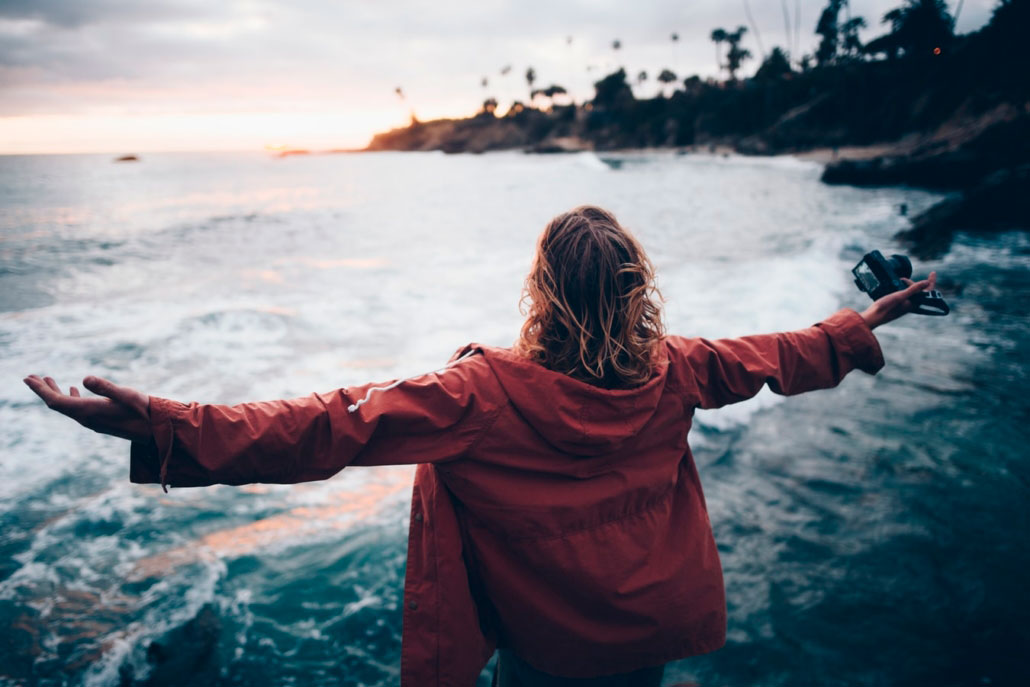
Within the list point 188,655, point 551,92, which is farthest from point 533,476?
point 551,92

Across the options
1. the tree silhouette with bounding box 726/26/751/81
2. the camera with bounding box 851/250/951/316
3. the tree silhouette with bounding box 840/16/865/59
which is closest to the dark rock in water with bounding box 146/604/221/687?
the camera with bounding box 851/250/951/316

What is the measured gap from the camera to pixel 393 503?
489cm

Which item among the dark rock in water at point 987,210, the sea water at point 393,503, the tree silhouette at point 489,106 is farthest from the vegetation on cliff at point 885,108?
the tree silhouette at point 489,106

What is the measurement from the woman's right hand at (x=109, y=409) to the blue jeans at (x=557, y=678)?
1384mm

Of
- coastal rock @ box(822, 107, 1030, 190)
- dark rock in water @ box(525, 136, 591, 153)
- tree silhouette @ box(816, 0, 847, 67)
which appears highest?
tree silhouette @ box(816, 0, 847, 67)

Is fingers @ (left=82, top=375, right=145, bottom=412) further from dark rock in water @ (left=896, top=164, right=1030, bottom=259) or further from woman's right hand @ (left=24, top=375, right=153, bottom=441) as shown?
dark rock in water @ (left=896, top=164, right=1030, bottom=259)

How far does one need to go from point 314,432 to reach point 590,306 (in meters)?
0.80

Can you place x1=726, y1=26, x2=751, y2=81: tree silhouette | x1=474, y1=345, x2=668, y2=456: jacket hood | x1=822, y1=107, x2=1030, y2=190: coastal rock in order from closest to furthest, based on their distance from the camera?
x1=474, y1=345, x2=668, y2=456: jacket hood < x1=822, y1=107, x2=1030, y2=190: coastal rock < x1=726, y1=26, x2=751, y2=81: tree silhouette

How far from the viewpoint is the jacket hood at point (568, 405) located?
143 cm

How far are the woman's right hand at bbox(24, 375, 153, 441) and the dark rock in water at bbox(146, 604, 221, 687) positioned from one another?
270 cm

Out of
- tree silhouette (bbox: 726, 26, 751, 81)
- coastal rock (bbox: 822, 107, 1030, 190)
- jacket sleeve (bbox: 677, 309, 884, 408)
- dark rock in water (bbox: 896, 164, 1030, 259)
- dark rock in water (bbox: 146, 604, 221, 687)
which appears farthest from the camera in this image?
tree silhouette (bbox: 726, 26, 751, 81)

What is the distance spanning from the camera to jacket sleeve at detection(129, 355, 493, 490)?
122 centimetres

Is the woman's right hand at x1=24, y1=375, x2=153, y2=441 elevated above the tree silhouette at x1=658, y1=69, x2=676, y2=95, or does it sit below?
below

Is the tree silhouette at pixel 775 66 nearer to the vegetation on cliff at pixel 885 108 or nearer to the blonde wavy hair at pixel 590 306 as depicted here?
the vegetation on cliff at pixel 885 108
